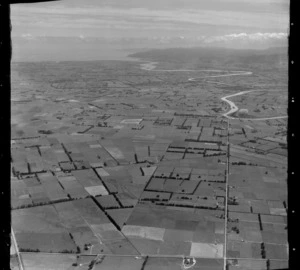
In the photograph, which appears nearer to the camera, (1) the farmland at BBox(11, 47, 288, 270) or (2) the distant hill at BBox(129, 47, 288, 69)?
(1) the farmland at BBox(11, 47, 288, 270)

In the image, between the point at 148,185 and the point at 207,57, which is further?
the point at 207,57

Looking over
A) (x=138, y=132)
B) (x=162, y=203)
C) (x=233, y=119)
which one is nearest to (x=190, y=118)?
(x=233, y=119)

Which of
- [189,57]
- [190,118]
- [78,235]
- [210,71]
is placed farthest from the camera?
[189,57]

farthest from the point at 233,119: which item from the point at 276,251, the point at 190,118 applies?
the point at 276,251

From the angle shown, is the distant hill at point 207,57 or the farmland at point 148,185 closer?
the farmland at point 148,185

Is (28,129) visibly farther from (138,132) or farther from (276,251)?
(276,251)

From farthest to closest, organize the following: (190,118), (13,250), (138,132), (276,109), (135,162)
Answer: (276,109) → (190,118) → (138,132) → (135,162) → (13,250)

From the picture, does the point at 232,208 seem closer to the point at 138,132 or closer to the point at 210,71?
the point at 138,132

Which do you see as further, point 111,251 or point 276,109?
point 276,109
